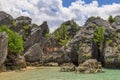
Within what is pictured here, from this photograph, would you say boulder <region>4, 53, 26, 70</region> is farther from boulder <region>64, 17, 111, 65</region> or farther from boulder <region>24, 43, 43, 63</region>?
boulder <region>64, 17, 111, 65</region>

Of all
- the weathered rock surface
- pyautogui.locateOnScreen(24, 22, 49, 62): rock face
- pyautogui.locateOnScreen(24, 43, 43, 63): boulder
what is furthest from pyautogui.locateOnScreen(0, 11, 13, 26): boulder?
the weathered rock surface

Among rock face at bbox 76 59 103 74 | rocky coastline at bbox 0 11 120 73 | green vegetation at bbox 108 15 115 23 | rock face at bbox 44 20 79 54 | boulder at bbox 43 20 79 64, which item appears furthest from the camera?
rock face at bbox 44 20 79 54

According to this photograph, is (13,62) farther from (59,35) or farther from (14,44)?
(59,35)

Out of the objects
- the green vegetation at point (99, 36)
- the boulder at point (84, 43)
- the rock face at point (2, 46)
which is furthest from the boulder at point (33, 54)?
the rock face at point (2, 46)

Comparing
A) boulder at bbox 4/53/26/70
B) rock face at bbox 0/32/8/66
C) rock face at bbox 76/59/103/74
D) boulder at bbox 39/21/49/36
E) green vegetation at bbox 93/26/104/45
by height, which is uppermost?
boulder at bbox 39/21/49/36

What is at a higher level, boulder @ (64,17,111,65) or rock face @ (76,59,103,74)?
boulder @ (64,17,111,65)

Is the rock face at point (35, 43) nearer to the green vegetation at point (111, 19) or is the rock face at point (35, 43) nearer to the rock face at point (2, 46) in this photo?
the green vegetation at point (111, 19)

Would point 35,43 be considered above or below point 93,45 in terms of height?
above

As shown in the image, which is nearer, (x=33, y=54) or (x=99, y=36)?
(x=99, y=36)

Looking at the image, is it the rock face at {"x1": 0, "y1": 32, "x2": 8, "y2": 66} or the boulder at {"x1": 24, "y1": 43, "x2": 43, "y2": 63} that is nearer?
the rock face at {"x1": 0, "y1": 32, "x2": 8, "y2": 66}

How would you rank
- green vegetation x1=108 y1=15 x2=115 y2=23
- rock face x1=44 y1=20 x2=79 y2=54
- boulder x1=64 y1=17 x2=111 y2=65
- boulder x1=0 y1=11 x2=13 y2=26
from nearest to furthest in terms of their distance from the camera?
boulder x1=64 y1=17 x2=111 y2=65
boulder x1=0 y1=11 x2=13 y2=26
green vegetation x1=108 y1=15 x2=115 y2=23
rock face x1=44 y1=20 x2=79 y2=54

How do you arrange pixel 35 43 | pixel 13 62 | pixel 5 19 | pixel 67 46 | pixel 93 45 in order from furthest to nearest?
pixel 5 19 → pixel 35 43 → pixel 67 46 → pixel 93 45 → pixel 13 62

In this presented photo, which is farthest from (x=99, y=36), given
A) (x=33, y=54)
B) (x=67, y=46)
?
(x=33, y=54)

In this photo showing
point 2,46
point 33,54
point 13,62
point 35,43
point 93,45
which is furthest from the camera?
point 35,43
